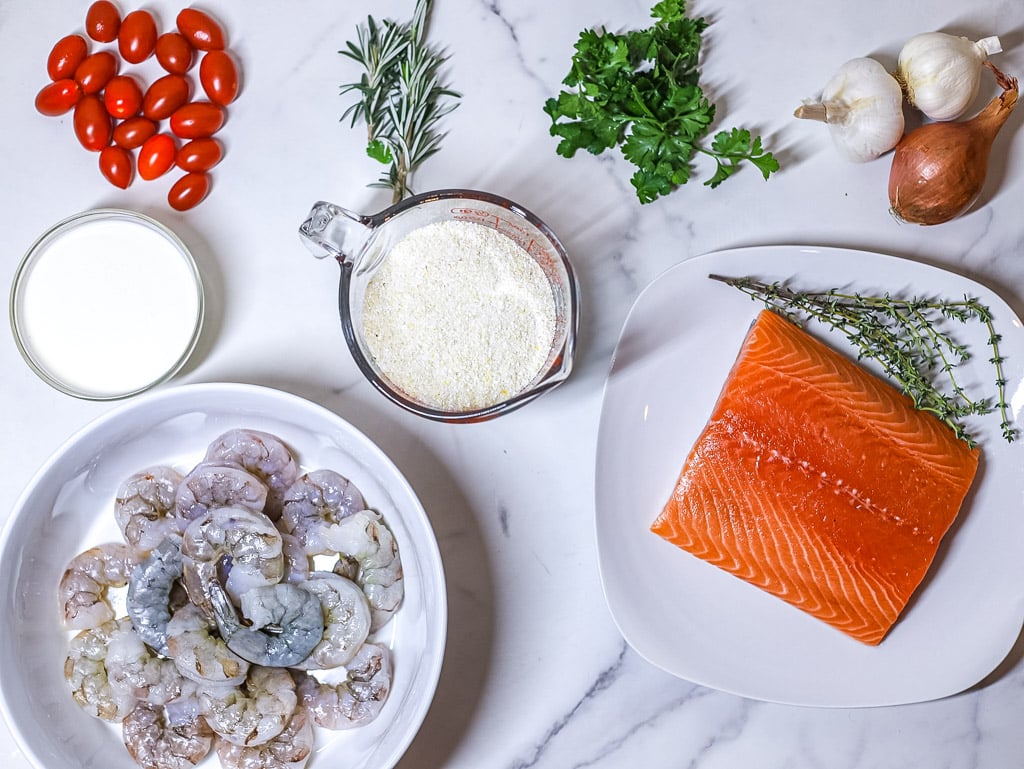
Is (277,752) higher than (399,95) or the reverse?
the reverse

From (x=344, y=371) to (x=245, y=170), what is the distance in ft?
1.17

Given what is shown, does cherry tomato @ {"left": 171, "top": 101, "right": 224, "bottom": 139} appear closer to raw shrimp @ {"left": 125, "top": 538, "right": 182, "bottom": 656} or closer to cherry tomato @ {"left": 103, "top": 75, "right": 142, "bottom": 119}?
cherry tomato @ {"left": 103, "top": 75, "right": 142, "bottom": 119}

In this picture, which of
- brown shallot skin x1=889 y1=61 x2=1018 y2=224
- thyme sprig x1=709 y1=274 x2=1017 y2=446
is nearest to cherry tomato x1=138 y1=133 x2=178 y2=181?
thyme sprig x1=709 y1=274 x2=1017 y2=446

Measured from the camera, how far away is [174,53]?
1332 mm

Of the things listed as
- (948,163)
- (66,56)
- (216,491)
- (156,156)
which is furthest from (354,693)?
(948,163)

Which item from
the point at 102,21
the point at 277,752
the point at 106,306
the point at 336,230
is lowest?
the point at 277,752

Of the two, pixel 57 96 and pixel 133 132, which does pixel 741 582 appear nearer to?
pixel 133 132

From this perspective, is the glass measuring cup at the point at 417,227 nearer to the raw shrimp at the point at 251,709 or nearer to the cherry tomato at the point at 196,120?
the cherry tomato at the point at 196,120

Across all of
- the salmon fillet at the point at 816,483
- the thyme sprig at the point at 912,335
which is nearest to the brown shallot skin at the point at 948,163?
the thyme sprig at the point at 912,335

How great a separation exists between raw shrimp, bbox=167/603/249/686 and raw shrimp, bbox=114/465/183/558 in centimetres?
13

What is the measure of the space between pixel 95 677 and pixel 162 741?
14 cm

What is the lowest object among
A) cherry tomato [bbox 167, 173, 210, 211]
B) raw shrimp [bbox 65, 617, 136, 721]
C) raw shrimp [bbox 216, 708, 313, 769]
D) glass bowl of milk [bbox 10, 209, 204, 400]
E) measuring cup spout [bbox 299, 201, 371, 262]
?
raw shrimp [bbox 216, 708, 313, 769]

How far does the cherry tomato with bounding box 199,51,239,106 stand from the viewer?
52.2 inches

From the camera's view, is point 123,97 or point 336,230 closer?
point 336,230
